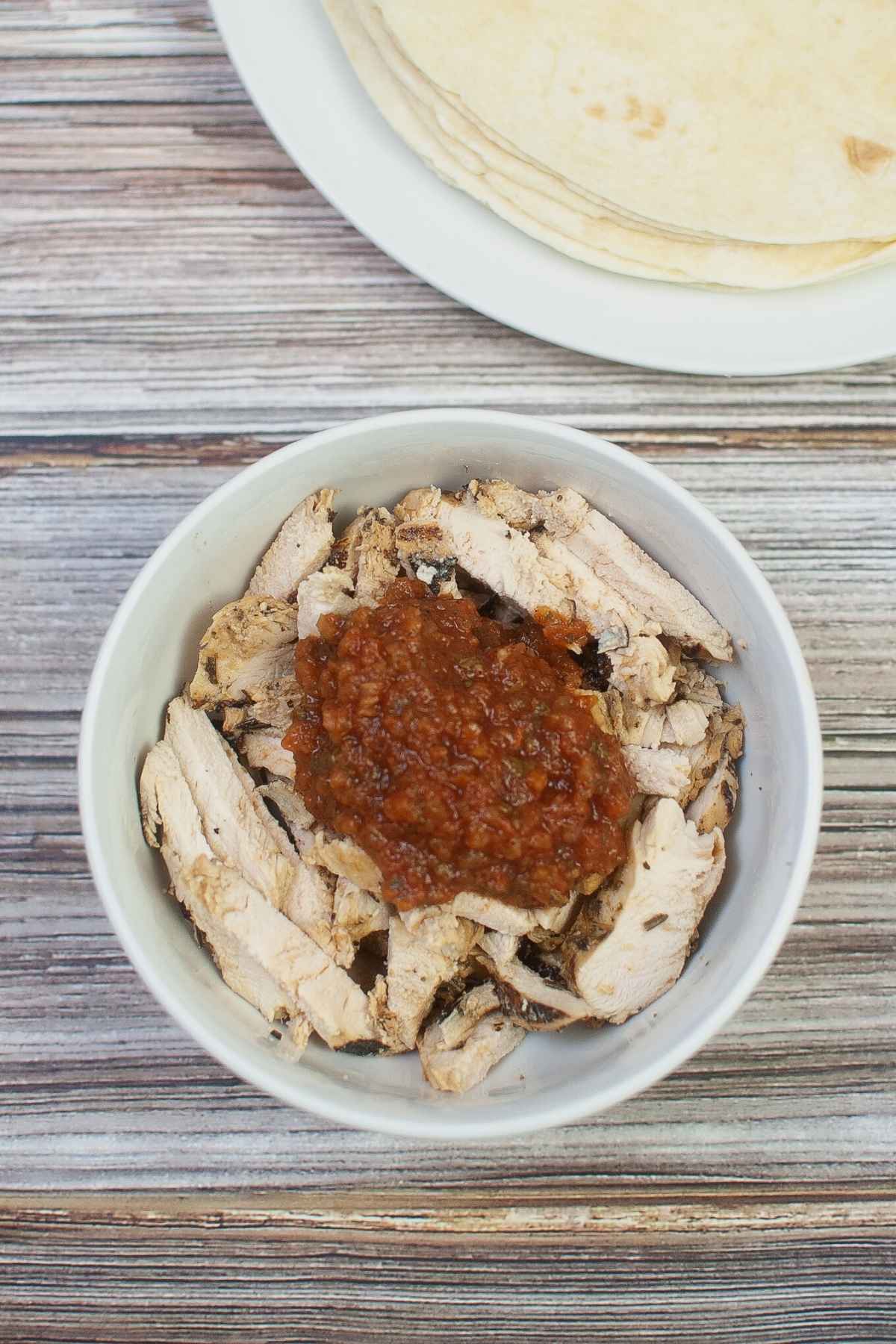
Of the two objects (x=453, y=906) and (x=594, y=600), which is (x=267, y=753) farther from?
(x=594, y=600)

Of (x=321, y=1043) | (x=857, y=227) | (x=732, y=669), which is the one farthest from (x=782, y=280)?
(x=321, y=1043)

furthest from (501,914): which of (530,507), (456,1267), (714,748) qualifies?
(456,1267)

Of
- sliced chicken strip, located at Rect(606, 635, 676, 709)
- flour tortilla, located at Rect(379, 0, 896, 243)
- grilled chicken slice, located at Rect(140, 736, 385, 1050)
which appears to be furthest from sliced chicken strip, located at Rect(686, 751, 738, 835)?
flour tortilla, located at Rect(379, 0, 896, 243)

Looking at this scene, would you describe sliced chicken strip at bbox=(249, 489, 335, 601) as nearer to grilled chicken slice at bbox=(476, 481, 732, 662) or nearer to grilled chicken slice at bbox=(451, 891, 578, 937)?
grilled chicken slice at bbox=(476, 481, 732, 662)

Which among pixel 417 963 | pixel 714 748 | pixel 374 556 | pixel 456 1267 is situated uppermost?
pixel 374 556

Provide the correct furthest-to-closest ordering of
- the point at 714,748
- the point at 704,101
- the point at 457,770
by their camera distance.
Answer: the point at 704,101, the point at 714,748, the point at 457,770
